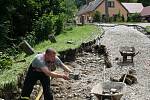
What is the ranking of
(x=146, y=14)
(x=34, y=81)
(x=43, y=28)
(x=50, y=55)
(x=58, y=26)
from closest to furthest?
(x=50, y=55) → (x=34, y=81) → (x=43, y=28) → (x=58, y=26) → (x=146, y=14)

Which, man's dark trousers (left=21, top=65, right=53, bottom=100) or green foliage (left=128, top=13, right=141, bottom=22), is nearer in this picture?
man's dark trousers (left=21, top=65, right=53, bottom=100)

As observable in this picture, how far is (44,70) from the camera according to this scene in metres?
10.9

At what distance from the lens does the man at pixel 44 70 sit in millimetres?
10898

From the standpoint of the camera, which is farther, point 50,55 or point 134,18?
point 134,18

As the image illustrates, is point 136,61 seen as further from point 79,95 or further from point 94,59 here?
point 79,95

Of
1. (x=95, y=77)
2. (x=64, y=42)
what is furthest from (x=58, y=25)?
(x=95, y=77)

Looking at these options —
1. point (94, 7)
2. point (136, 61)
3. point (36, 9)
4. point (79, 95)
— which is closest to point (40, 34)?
point (36, 9)

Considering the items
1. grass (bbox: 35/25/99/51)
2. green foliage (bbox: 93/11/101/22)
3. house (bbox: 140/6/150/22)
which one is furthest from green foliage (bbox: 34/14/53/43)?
house (bbox: 140/6/150/22)

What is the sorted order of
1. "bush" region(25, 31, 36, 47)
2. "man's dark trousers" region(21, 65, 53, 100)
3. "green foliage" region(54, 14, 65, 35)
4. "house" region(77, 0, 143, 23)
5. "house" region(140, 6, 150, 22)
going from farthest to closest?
"house" region(77, 0, 143, 23), "house" region(140, 6, 150, 22), "green foliage" region(54, 14, 65, 35), "bush" region(25, 31, 36, 47), "man's dark trousers" region(21, 65, 53, 100)

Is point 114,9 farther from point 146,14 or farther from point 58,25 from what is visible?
point 58,25

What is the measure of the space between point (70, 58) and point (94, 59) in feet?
5.04

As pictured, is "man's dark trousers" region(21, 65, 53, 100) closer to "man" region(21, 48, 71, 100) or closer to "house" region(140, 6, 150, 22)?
"man" region(21, 48, 71, 100)

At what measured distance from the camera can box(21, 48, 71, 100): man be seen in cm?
1090

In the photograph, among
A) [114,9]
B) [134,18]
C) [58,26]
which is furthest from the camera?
[114,9]
